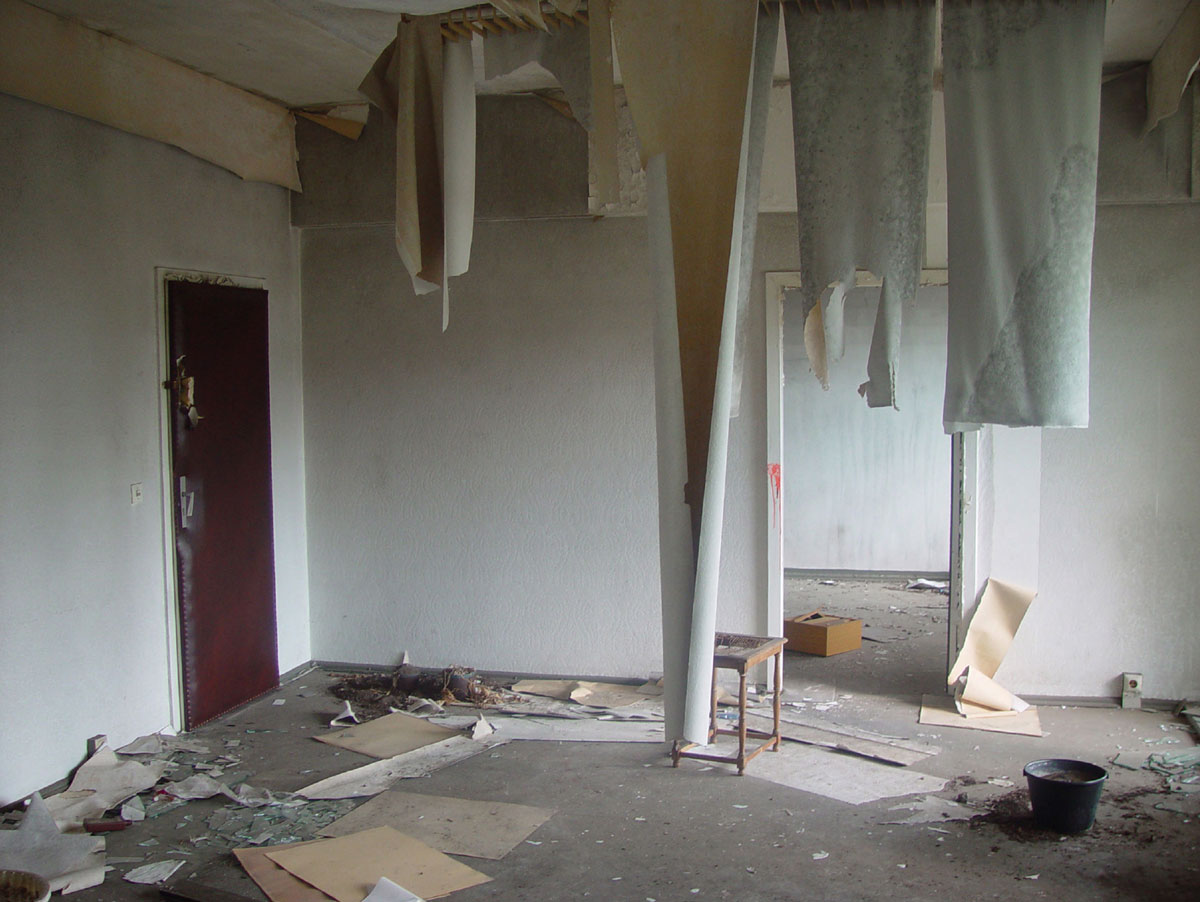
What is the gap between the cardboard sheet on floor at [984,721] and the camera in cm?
485

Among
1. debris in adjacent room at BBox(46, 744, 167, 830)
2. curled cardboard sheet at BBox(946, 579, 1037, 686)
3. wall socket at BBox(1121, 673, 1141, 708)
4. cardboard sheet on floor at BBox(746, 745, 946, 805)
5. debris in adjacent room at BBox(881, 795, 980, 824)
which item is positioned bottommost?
debris in adjacent room at BBox(881, 795, 980, 824)

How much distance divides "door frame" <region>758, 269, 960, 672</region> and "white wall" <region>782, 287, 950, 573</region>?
2.95m

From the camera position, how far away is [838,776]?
4.33 metres

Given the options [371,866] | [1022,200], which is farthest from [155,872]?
[1022,200]

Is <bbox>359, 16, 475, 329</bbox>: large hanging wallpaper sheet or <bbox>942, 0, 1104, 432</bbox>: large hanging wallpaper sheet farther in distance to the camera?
<bbox>359, 16, 475, 329</bbox>: large hanging wallpaper sheet

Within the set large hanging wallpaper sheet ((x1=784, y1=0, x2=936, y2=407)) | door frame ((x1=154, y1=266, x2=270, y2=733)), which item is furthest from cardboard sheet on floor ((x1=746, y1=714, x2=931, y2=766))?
door frame ((x1=154, y1=266, x2=270, y2=733))

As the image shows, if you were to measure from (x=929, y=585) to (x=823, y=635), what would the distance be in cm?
236

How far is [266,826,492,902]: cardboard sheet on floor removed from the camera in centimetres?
340

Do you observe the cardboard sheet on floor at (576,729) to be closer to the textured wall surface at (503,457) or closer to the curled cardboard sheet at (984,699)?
the textured wall surface at (503,457)

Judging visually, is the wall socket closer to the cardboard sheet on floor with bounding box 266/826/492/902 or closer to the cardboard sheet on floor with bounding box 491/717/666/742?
the cardboard sheet on floor with bounding box 491/717/666/742

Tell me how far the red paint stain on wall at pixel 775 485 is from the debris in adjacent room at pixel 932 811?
168 centimetres

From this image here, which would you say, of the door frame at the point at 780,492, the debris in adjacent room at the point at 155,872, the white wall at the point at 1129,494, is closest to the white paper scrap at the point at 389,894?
the debris in adjacent room at the point at 155,872

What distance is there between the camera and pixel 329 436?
591 cm

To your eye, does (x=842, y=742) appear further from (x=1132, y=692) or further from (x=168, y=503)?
(x=168, y=503)
